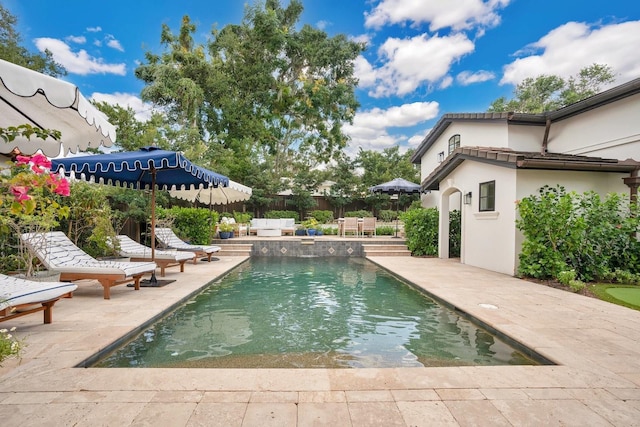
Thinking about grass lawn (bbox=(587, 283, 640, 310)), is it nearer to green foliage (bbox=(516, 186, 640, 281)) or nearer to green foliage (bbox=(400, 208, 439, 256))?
green foliage (bbox=(516, 186, 640, 281))

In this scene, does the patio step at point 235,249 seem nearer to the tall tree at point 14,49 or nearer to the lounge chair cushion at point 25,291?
the lounge chair cushion at point 25,291

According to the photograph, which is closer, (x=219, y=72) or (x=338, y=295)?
(x=338, y=295)

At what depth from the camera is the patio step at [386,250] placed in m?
12.5

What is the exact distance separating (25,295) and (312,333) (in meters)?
3.25

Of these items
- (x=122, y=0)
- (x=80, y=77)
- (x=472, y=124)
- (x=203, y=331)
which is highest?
(x=122, y=0)

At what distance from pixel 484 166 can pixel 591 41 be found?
54.0ft

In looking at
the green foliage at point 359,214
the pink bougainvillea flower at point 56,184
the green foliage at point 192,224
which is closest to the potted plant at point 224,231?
the green foliage at point 192,224

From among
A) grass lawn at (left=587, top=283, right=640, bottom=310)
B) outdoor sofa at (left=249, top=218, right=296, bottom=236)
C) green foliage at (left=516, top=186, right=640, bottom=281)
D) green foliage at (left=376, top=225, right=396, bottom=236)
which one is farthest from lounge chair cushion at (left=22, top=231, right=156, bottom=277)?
green foliage at (left=376, top=225, right=396, bottom=236)

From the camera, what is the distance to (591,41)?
729 inches

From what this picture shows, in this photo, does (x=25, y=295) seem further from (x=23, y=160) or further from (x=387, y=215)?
(x=387, y=215)

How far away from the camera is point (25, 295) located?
3.61 meters

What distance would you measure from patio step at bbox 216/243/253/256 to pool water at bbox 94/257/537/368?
544cm

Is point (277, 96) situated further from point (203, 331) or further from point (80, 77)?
point (203, 331)

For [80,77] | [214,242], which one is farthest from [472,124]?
[80,77]
